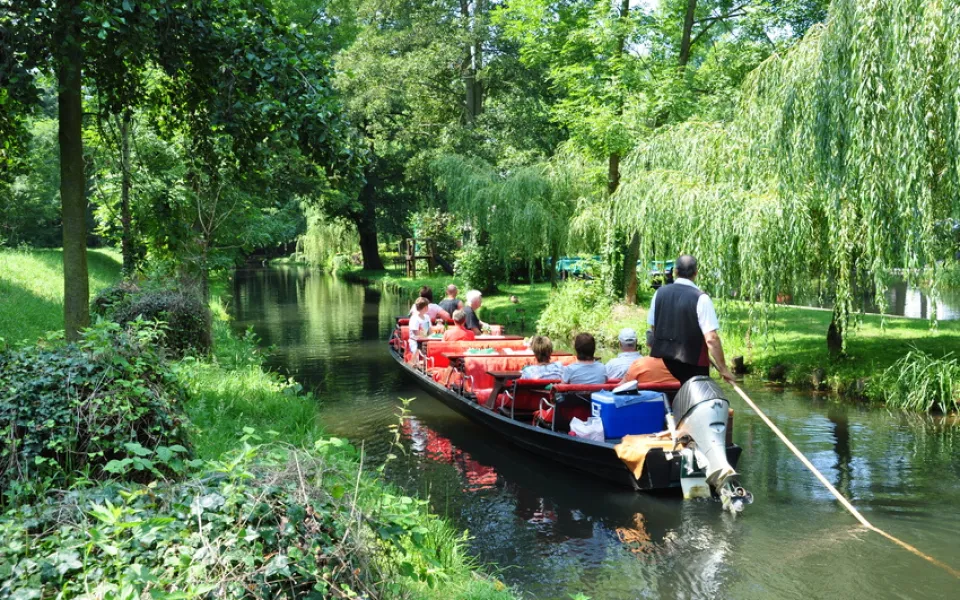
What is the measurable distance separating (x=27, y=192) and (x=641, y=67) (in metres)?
24.9

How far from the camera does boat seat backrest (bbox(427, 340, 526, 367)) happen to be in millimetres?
11273

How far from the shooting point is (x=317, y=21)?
3008 cm

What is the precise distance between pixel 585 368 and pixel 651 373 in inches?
30.4

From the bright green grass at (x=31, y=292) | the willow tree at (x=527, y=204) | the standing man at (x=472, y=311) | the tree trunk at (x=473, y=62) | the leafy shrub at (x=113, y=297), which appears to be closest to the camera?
the leafy shrub at (x=113, y=297)

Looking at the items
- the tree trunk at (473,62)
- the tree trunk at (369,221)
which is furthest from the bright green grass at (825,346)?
the tree trunk at (369,221)

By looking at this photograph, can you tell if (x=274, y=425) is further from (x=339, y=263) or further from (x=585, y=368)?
(x=339, y=263)

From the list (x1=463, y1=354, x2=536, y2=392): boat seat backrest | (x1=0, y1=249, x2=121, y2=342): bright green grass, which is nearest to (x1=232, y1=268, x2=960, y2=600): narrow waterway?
(x1=463, y1=354, x2=536, y2=392): boat seat backrest

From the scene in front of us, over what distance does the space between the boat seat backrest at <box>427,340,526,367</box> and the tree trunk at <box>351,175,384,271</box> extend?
22.4 meters

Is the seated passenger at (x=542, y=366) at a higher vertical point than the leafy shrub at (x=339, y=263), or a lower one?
lower

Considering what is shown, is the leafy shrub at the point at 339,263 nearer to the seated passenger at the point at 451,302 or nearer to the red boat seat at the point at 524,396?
the seated passenger at the point at 451,302

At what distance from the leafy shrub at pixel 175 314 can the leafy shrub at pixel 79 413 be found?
478 centimetres

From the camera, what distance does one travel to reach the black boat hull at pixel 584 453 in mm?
6863

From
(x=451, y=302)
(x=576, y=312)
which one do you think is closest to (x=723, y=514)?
(x=451, y=302)

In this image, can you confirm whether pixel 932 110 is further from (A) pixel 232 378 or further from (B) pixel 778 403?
(A) pixel 232 378
